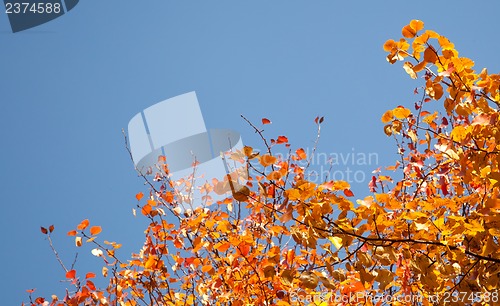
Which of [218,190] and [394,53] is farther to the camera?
[394,53]

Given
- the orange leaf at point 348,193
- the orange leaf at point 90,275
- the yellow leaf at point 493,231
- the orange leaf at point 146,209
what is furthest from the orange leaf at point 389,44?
the orange leaf at point 90,275

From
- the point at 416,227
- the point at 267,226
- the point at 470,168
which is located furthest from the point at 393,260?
the point at 267,226

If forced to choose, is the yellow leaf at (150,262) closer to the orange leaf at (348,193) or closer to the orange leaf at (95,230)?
the orange leaf at (95,230)

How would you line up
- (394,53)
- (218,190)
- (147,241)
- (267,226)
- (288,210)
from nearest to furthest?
(288,210) < (218,190) < (394,53) < (147,241) < (267,226)

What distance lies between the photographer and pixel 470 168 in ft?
8.51

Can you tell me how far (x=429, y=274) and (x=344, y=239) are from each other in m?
0.47

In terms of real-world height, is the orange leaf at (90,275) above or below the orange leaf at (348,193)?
above

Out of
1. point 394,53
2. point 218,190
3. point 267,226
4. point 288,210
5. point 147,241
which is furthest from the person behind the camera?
point 267,226

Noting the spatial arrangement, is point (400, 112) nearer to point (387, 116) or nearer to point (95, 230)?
point (387, 116)

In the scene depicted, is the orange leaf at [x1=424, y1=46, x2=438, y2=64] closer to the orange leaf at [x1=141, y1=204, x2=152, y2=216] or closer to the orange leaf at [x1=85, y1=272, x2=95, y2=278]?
the orange leaf at [x1=141, y1=204, x2=152, y2=216]

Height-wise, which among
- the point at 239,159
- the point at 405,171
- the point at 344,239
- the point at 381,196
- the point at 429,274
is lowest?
the point at 429,274

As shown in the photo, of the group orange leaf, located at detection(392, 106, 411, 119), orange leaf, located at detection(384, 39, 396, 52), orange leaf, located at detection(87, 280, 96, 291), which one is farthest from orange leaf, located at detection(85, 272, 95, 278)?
orange leaf, located at detection(384, 39, 396, 52)

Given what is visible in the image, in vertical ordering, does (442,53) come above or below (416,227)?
above

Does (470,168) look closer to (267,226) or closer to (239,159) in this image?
(239,159)
